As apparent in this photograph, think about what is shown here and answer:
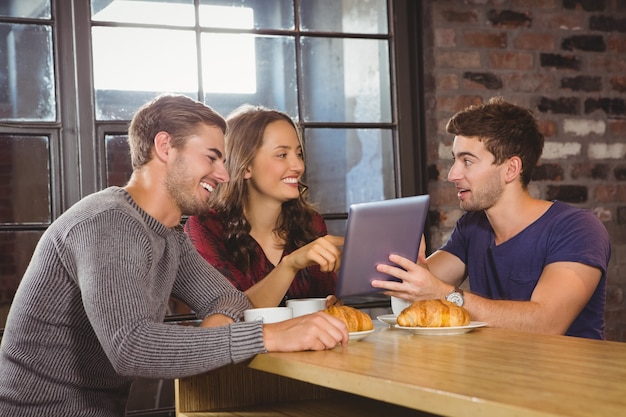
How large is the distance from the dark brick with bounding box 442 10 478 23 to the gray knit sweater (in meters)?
1.85

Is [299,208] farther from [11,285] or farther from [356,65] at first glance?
[11,285]

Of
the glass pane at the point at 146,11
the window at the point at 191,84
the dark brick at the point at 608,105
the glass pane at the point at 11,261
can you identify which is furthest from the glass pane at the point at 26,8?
the dark brick at the point at 608,105

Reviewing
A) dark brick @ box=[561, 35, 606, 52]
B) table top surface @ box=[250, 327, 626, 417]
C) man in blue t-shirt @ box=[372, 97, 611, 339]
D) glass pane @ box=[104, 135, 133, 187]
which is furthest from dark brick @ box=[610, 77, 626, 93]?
table top surface @ box=[250, 327, 626, 417]

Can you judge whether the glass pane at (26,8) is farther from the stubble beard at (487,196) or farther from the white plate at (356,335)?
the white plate at (356,335)

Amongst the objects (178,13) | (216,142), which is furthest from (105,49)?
(216,142)

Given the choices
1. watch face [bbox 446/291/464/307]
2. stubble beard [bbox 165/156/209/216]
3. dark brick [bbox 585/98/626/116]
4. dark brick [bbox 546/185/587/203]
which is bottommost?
watch face [bbox 446/291/464/307]

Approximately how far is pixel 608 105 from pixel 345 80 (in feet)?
3.97

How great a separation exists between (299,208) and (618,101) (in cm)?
171

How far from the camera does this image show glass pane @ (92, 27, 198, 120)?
320 centimetres

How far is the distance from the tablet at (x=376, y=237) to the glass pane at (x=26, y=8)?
1741 mm

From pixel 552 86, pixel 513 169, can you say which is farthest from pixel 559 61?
pixel 513 169

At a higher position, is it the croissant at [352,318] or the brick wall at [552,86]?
the brick wall at [552,86]

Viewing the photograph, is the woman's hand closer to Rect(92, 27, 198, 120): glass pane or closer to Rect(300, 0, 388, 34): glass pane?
Rect(92, 27, 198, 120): glass pane

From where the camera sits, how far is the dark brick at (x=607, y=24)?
382 cm
